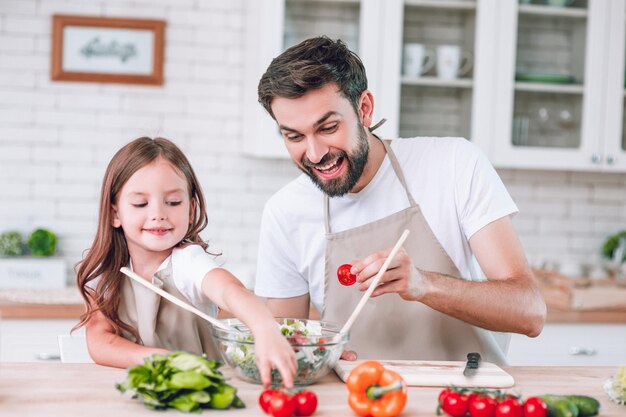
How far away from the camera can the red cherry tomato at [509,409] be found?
1.52 m

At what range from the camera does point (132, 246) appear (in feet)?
7.60

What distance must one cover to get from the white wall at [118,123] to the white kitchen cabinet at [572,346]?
1.29 metres

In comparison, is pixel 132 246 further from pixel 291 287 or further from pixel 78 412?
pixel 78 412

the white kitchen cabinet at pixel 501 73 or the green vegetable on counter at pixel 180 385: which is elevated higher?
the white kitchen cabinet at pixel 501 73

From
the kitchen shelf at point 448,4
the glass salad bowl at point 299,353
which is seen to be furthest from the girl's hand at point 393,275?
the kitchen shelf at point 448,4

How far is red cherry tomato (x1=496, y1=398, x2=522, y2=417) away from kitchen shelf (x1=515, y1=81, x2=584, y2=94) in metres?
2.79

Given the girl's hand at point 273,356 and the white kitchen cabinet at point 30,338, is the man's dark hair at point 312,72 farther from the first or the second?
the white kitchen cabinet at point 30,338

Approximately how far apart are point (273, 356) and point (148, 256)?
2.58ft

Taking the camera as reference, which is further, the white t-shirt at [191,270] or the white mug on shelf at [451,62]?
the white mug on shelf at [451,62]

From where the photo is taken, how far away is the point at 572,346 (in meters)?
3.84

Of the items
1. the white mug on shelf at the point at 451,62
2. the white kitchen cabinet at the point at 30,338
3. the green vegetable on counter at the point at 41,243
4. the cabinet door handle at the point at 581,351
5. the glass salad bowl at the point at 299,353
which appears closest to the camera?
the glass salad bowl at the point at 299,353

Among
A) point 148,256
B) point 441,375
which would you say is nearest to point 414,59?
point 148,256

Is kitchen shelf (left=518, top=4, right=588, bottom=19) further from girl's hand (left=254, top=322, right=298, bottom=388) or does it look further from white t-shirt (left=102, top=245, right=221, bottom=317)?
girl's hand (left=254, top=322, right=298, bottom=388)

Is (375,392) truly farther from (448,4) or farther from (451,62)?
(448,4)
